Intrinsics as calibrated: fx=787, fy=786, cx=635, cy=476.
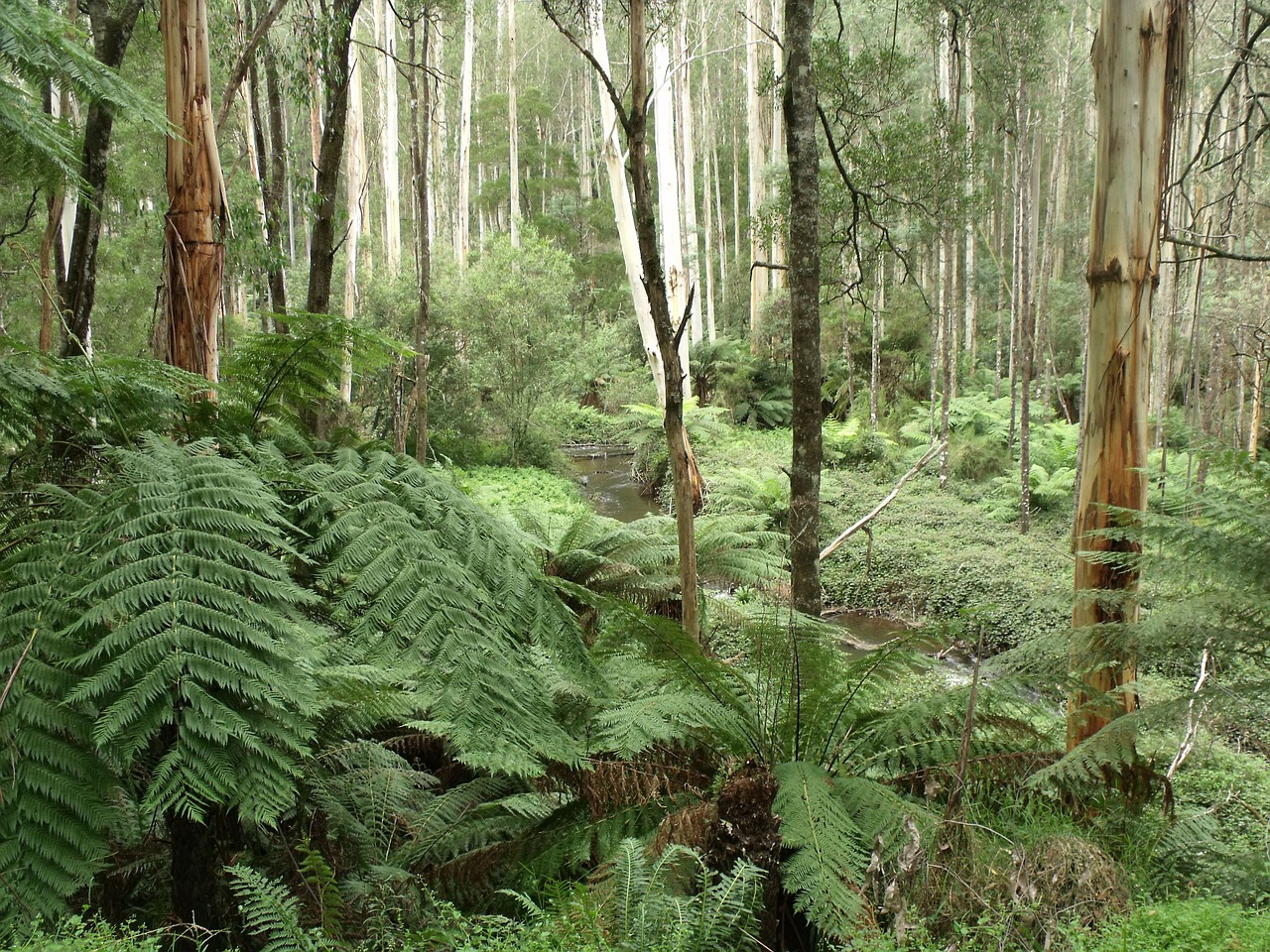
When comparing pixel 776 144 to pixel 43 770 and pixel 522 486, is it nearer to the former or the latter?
pixel 522 486

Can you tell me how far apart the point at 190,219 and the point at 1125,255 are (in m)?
3.65

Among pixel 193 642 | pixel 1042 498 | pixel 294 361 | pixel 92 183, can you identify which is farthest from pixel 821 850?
pixel 1042 498

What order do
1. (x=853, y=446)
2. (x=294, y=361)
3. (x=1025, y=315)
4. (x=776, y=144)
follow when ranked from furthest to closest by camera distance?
1. (x=776, y=144)
2. (x=853, y=446)
3. (x=1025, y=315)
4. (x=294, y=361)

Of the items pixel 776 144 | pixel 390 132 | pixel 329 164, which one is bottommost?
pixel 329 164

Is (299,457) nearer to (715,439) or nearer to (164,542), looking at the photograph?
(164,542)

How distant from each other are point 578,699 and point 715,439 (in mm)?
14310

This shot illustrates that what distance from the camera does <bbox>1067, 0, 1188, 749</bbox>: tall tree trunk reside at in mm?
3322

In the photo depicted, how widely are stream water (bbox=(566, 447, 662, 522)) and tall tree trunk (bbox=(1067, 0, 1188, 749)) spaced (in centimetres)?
779

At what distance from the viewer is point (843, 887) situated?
1813 mm

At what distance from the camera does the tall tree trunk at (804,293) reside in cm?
427

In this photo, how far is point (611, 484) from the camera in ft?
55.8

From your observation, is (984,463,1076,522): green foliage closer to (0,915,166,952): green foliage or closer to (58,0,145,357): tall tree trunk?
(58,0,145,357): tall tree trunk

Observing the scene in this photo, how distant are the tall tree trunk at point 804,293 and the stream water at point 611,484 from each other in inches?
255

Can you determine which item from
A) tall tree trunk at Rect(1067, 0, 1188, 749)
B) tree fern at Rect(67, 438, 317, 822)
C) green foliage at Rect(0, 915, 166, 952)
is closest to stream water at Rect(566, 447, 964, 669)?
tall tree trunk at Rect(1067, 0, 1188, 749)
